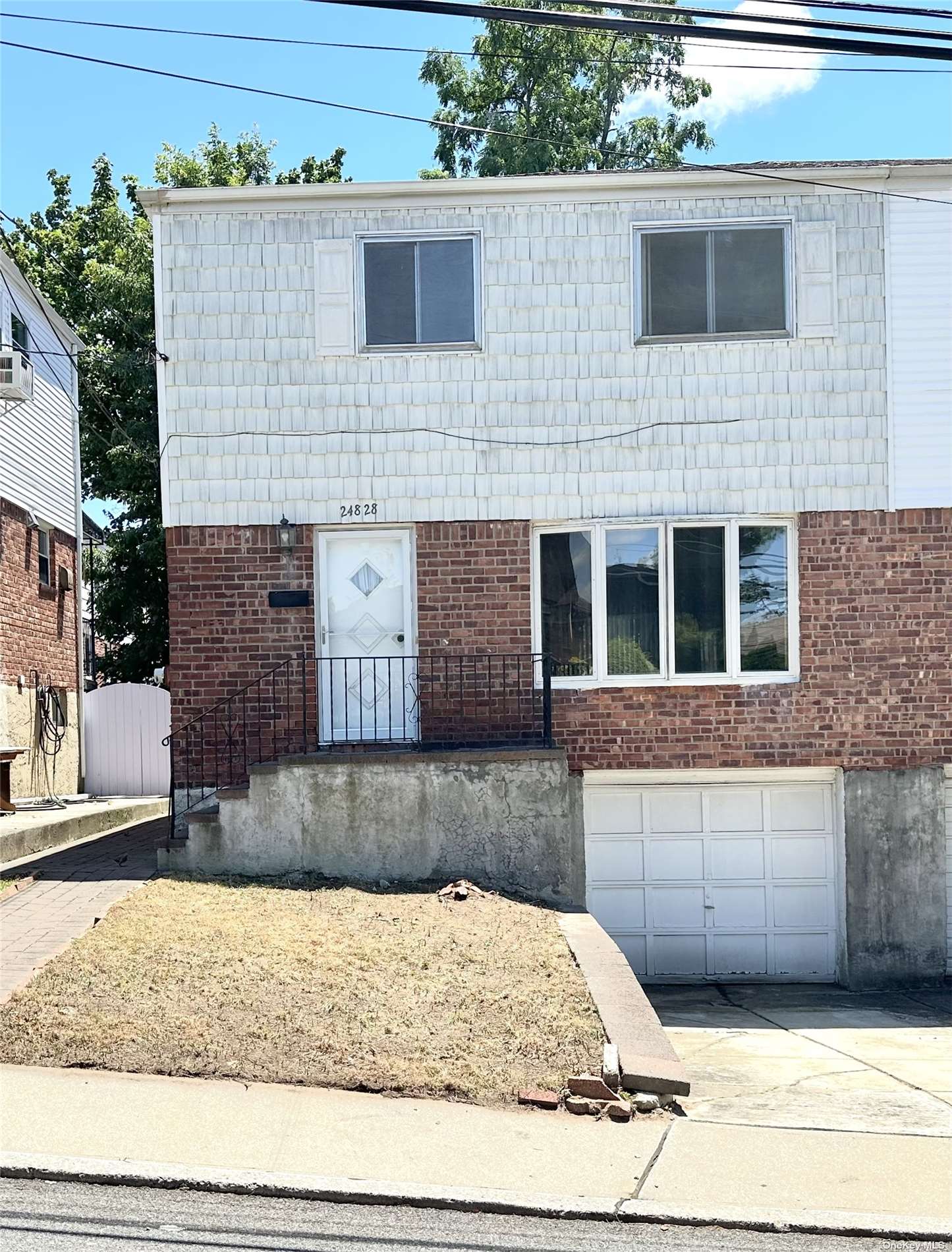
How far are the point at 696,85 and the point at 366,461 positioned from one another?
18.1 m

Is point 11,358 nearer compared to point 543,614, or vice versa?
point 543,614

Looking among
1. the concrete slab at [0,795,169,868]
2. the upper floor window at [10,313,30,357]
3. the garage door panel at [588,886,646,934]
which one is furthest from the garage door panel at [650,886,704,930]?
the upper floor window at [10,313,30,357]

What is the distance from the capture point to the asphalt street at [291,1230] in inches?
193

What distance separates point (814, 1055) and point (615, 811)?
355 cm

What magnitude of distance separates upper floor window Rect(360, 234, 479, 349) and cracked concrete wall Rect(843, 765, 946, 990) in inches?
220

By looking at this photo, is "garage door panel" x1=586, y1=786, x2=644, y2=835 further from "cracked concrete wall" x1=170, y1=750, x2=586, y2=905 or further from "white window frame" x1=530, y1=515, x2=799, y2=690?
"cracked concrete wall" x1=170, y1=750, x2=586, y2=905

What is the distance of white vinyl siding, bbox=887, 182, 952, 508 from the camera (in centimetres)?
1190

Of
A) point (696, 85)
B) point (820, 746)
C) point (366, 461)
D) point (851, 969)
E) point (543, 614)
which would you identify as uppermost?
point (696, 85)

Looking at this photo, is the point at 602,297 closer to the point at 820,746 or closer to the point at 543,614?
the point at 543,614

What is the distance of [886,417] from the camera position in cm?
1193

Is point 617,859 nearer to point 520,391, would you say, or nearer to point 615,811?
point 615,811

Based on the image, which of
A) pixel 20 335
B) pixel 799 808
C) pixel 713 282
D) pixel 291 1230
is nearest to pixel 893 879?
pixel 799 808

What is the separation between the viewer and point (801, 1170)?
5867 millimetres

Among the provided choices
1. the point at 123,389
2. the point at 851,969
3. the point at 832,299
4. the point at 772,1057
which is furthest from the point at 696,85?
the point at 772,1057
